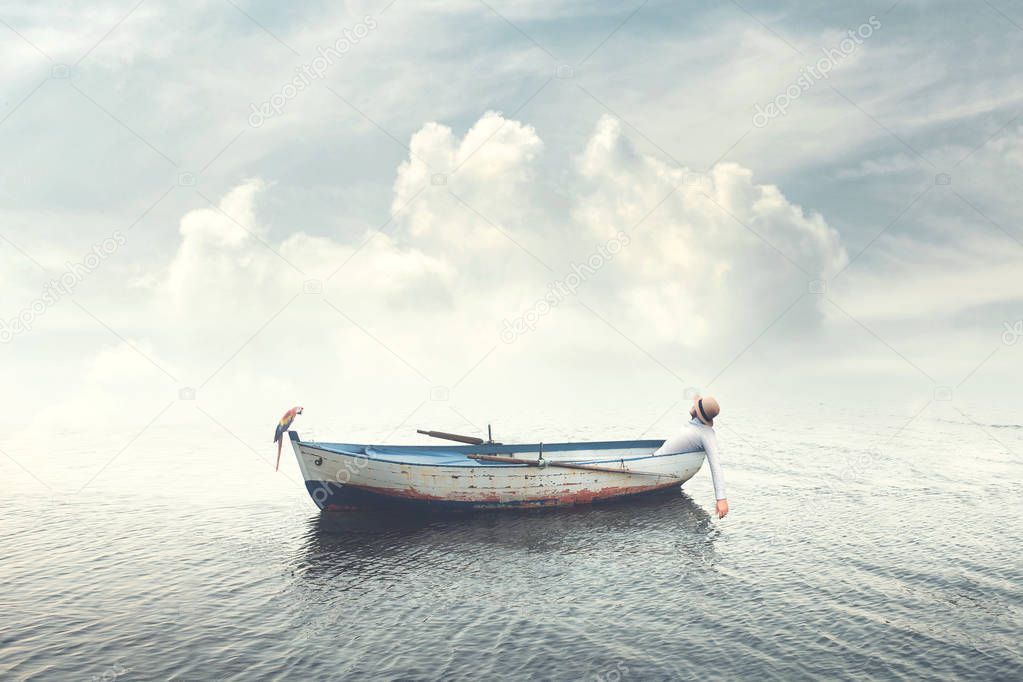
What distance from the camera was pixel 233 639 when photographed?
10.6 m

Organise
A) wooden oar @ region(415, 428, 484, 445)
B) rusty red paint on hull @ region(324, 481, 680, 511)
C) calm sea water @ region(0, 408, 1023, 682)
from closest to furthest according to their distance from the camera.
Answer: calm sea water @ region(0, 408, 1023, 682)
rusty red paint on hull @ region(324, 481, 680, 511)
wooden oar @ region(415, 428, 484, 445)

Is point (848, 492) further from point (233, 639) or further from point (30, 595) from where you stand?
point (30, 595)

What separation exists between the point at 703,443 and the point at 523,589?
17.4 feet

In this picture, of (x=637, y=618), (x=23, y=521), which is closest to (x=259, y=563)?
(x=637, y=618)

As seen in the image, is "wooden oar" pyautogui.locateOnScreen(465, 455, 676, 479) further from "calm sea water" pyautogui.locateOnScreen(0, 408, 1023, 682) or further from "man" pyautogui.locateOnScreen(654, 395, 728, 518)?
"man" pyautogui.locateOnScreen(654, 395, 728, 518)

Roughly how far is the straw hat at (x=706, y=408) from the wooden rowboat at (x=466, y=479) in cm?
619

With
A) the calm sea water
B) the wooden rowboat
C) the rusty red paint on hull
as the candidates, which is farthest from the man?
the rusty red paint on hull

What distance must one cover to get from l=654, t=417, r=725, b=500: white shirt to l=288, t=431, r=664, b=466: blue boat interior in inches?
105

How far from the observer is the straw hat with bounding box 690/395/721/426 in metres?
13.3

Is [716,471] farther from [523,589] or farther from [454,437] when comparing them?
[454,437]

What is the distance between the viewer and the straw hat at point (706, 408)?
13253mm

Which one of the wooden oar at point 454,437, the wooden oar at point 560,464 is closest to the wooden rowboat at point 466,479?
the wooden oar at point 560,464

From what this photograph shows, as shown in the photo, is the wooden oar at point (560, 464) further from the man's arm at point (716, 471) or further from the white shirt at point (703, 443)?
the man's arm at point (716, 471)

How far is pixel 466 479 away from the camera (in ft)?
62.2
